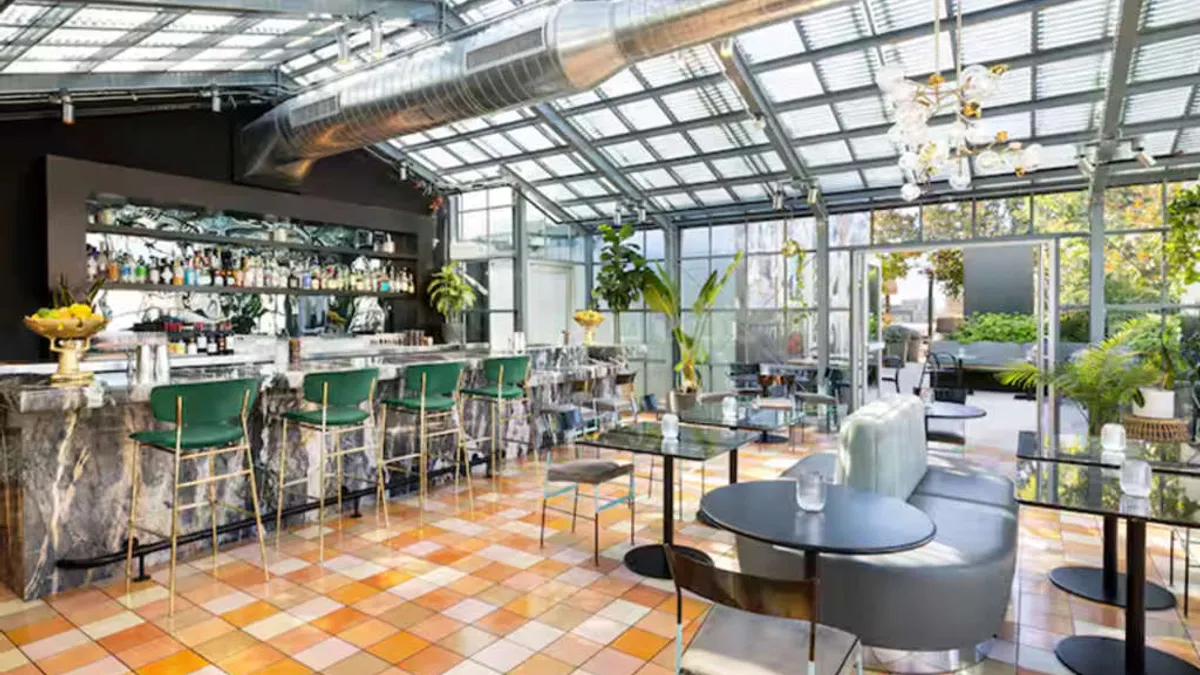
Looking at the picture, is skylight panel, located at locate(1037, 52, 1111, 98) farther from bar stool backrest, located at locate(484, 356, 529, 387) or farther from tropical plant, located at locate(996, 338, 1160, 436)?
bar stool backrest, located at locate(484, 356, 529, 387)

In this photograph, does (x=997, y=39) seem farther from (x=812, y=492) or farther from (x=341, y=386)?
(x=341, y=386)

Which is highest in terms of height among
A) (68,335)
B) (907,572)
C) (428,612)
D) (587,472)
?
(68,335)

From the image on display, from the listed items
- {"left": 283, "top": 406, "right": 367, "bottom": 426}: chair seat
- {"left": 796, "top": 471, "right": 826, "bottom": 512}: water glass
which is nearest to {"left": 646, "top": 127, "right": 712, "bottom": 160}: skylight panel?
{"left": 283, "top": 406, "right": 367, "bottom": 426}: chair seat

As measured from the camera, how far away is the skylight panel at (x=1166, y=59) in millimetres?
5246

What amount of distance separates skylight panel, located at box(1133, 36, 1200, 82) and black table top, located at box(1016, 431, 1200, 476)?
335 cm

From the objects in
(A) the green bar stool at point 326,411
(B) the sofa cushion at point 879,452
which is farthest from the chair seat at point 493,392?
(B) the sofa cushion at point 879,452

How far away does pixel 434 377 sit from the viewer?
482cm

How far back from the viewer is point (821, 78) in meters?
6.29

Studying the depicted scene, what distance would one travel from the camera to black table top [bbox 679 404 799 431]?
4363 mm

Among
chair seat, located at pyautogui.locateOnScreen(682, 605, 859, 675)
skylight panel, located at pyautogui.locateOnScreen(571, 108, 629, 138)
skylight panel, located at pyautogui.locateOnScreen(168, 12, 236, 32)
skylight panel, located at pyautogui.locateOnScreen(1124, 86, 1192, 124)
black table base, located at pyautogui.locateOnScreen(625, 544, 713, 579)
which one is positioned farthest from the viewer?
skylight panel, located at pyautogui.locateOnScreen(571, 108, 629, 138)

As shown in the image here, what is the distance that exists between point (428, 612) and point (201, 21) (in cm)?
460

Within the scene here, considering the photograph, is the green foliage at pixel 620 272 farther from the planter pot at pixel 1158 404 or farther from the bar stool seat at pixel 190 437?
the bar stool seat at pixel 190 437

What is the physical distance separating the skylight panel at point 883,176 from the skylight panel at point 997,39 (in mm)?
1957

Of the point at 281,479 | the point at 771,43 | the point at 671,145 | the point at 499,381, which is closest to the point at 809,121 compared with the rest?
the point at 771,43
